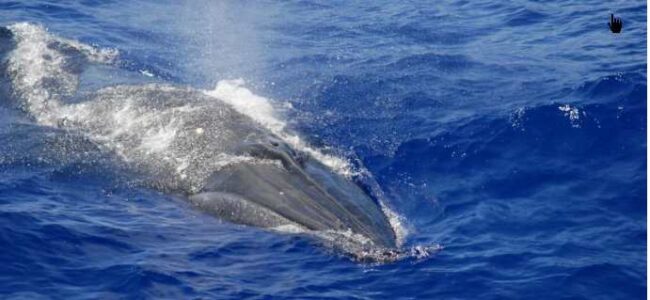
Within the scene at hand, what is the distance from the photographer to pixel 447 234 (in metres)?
17.5

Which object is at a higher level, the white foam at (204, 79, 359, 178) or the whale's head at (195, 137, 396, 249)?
the white foam at (204, 79, 359, 178)

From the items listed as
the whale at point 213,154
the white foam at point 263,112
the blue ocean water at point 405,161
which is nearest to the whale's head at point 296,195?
the whale at point 213,154

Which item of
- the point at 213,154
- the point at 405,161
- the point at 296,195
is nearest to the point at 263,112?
the point at 213,154

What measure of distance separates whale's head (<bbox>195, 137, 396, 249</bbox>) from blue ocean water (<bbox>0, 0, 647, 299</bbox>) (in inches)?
22.0

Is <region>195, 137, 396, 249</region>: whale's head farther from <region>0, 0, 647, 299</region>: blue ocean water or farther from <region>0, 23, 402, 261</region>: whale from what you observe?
<region>0, 0, 647, 299</region>: blue ocean water

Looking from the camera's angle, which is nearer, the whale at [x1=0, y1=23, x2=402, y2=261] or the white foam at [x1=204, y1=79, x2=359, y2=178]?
the whale at [x1=0, y1=23, x2=402, y2=261]

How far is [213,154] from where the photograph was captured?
1995 cm

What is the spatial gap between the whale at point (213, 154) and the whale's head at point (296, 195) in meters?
0.02

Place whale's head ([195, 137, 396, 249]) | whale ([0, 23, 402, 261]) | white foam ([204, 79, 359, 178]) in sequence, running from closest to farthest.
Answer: whale's head ([195, 137, 396, 249]), whale ([0, 23, 402, 261]), white foam ([204, 79, 359, 178])

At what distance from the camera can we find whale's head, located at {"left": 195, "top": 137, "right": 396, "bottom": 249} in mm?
17250

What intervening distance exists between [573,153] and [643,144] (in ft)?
5.16

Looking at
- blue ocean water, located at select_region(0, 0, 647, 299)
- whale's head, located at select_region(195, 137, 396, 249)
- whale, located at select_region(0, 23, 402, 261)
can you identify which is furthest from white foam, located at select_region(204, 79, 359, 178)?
whale's head, located at select_region(195, 137, 396, 249)

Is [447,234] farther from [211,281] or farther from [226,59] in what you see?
[226,59]

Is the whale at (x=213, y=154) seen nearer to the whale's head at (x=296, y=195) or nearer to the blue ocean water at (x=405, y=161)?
the whale's head at (x=296, y=195)
